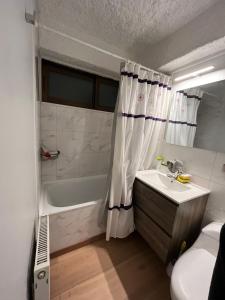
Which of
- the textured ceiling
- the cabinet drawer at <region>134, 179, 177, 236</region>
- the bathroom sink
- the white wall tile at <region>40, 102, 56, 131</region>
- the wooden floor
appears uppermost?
the textured ceiling

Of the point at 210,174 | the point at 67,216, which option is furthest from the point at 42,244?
the point at 210,174

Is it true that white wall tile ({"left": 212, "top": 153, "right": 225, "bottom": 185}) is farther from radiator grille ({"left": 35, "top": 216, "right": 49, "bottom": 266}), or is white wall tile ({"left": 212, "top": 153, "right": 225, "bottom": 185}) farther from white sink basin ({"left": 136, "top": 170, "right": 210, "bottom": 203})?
radiator grille ({"left": 35, "top": 216, "right": 49, "bottom": 266})

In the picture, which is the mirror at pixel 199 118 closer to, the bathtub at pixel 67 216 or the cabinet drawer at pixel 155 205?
the cabinet drawer at pixel 155 205

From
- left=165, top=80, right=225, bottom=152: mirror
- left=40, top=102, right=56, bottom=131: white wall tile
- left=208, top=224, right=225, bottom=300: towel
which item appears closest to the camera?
left=208, top=224, right=225, bottom=300: towel

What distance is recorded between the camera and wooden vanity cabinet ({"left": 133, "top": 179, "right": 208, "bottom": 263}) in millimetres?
1093

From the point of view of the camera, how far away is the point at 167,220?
3.67 ft

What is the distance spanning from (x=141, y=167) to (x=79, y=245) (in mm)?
1123

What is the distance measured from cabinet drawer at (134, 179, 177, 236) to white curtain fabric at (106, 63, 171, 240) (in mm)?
99

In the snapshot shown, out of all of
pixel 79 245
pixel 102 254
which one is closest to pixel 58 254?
pixel 79 245

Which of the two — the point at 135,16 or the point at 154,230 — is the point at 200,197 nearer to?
the point at 154,230

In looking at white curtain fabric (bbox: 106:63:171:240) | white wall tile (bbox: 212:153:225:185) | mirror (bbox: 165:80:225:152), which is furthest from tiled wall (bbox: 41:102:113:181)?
white wall tile (bbox: 212:153:225:185)

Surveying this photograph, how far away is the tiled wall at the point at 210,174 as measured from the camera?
1.18m

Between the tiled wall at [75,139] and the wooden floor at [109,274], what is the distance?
3.25 ft

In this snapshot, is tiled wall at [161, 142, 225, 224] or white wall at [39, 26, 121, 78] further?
white wall at [39, 26, 121, 78]
